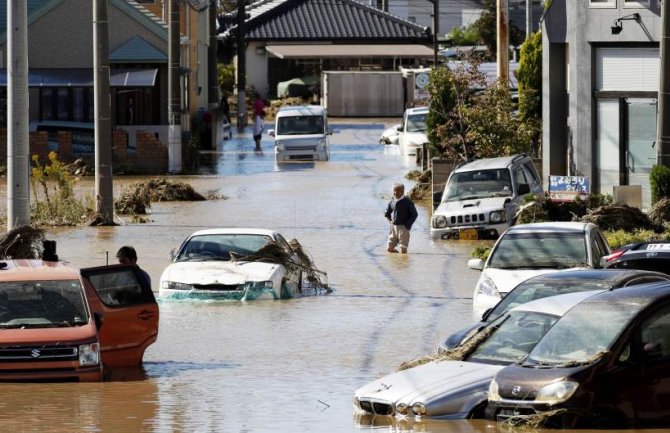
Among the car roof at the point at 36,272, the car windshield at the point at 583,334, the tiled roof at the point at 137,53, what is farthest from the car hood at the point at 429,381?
the tiled roof at the point at 137,53

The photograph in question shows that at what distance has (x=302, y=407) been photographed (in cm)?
1501

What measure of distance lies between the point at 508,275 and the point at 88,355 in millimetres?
7082

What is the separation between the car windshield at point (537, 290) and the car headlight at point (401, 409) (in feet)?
10.0

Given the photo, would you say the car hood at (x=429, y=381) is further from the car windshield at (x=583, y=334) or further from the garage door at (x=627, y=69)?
the garage door at (x=627, y=69)

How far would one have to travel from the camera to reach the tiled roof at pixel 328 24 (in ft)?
305

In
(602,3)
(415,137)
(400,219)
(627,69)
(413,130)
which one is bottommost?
(400,219)

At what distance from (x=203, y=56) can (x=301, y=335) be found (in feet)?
172

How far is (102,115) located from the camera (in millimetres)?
33188

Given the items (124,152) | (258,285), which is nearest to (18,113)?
(258,285)

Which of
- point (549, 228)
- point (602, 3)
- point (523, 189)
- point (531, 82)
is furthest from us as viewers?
point (531, 82)

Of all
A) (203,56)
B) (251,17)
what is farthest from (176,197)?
(251,17)

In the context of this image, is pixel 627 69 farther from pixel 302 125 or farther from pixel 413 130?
pixel 413 130

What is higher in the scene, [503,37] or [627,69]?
[503,37]

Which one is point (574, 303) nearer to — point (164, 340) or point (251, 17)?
point (164, 340)
